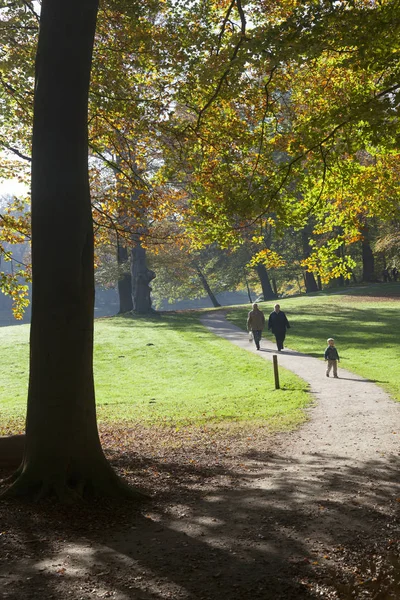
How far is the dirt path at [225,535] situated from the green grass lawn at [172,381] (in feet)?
14.6

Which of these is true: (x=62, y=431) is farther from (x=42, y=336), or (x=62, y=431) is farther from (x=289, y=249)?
(x=289, y=249)

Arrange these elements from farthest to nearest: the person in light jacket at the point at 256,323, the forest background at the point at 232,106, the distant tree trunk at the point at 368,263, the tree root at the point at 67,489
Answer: the distant tree trunk at the point at 368,263, the person in light jacket at the point at 256,323, the forest background at the point at 232,106, the tree root at the point at 67,489

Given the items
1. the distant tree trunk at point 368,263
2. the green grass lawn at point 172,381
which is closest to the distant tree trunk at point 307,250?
the distant tree trunk at point 368,263

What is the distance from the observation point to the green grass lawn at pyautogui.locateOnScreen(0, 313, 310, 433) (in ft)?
49.7

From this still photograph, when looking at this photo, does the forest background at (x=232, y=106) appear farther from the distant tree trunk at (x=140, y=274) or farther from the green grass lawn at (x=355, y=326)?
the distant tree trunk at (x=140, y=274)

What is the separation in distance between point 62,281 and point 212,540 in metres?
3.20

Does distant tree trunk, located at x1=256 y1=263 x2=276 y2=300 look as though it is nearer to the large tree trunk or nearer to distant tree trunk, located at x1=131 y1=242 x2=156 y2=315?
distant tree trunk, located at x1=131 y1=242 x2=156 y2=315

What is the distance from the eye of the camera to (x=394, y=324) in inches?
1227

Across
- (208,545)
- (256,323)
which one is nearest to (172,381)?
(256,323)

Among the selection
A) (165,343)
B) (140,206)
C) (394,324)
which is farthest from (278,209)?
(394,324)

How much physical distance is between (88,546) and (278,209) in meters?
8.56

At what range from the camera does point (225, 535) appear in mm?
5707

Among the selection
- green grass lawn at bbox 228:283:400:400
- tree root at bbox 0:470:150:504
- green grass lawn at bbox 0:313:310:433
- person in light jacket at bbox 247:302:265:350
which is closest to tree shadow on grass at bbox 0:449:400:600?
tree root at bbox 0:470:150:504

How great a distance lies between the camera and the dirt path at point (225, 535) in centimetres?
461
